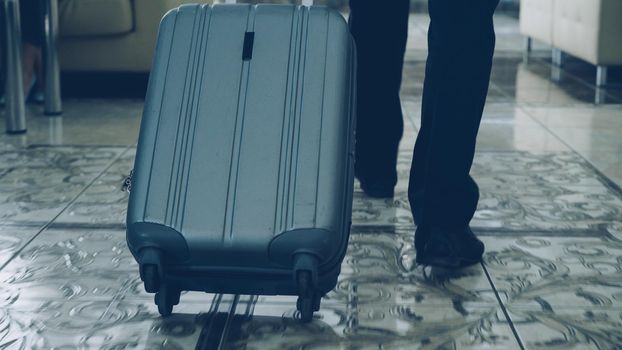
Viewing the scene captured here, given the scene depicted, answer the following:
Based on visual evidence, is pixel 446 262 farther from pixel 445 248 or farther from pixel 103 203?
pixel 103 203

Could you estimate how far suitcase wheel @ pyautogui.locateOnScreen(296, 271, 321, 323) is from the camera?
1002mm

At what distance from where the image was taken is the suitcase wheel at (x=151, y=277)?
1.02 metres

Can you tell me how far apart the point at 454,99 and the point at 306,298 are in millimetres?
370

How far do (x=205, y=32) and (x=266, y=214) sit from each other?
243 mm

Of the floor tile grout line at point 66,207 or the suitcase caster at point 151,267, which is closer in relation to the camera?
the suitcase caster at point 151,267

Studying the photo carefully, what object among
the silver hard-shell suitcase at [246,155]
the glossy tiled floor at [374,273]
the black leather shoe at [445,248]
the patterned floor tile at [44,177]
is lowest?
the patterned floor tile at [44,177]

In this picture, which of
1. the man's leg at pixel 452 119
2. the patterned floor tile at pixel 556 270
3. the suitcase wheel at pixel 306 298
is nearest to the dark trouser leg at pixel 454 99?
the man's leg at pixel 452 119

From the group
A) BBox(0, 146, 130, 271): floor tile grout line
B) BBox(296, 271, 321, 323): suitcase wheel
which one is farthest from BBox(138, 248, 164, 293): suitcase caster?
BBox(0, 146, 130, 271): floor tile grout line

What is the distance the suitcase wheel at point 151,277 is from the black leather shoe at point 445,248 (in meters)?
0.41

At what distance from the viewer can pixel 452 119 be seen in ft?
4.06

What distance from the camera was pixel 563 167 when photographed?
1915 millimetres

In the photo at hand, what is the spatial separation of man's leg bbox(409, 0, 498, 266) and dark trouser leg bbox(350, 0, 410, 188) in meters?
0.33

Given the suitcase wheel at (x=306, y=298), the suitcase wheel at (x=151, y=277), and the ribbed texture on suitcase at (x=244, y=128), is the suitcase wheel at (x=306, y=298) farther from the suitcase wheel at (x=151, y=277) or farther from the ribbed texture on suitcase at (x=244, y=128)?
the suitcase wheel at (x=151, y=277)

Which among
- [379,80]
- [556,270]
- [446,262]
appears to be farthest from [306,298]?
[379,80]
